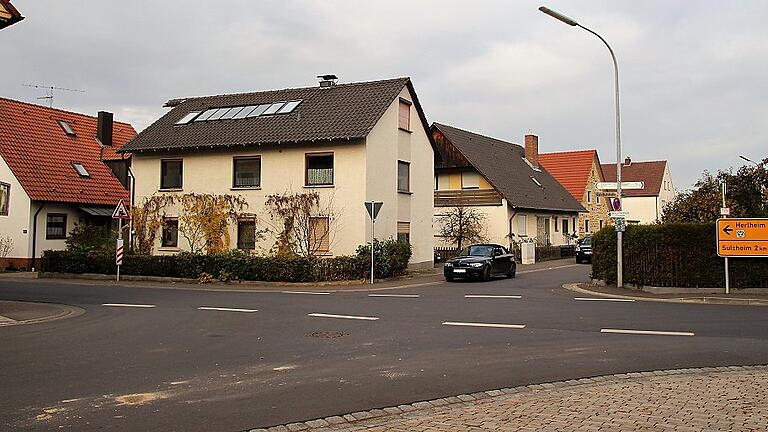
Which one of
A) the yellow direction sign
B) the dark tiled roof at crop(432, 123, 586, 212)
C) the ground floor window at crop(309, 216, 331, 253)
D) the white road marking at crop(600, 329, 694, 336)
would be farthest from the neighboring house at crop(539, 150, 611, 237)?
the white road marking at crop(600, 329, 694, 336)

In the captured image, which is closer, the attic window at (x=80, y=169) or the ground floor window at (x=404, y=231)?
the ground floor window at (x=404, y=231)

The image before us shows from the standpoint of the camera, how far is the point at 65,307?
17766 millimetres

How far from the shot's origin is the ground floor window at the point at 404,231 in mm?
31381

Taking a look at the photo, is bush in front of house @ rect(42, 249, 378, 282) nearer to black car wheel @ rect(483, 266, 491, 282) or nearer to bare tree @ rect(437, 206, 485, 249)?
black car wheel @ rect(483, 266, 491, 282)

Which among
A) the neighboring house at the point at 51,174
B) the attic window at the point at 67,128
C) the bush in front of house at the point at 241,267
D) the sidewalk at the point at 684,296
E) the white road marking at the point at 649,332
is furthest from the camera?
the attic window at the point at 67,128

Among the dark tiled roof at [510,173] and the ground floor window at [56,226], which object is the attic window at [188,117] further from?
the dark tiled roof at [510,173]

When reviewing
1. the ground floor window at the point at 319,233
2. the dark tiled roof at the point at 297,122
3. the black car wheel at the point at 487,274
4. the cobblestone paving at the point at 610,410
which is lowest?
the cobblestone paving at the point at 610,410

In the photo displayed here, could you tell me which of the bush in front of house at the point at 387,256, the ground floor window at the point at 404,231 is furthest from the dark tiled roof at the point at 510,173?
the bush in front of house at the point at 387,256

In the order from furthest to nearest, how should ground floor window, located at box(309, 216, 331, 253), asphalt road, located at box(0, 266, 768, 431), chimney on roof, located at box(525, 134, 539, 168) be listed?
chimney on roof, located at box(525, 134, 539, 168) < ground floor window, located at box(309, 216, 331, 253) < asphalt road, located at box(0, 266, 768, 431)

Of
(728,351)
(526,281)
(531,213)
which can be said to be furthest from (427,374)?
(531,213)

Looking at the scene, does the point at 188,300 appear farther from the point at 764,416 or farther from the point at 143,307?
the point at 764,416

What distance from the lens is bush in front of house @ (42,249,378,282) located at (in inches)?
1014

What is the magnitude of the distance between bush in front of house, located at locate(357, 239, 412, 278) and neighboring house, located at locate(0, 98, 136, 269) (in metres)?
15.7

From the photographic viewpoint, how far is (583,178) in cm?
5841
